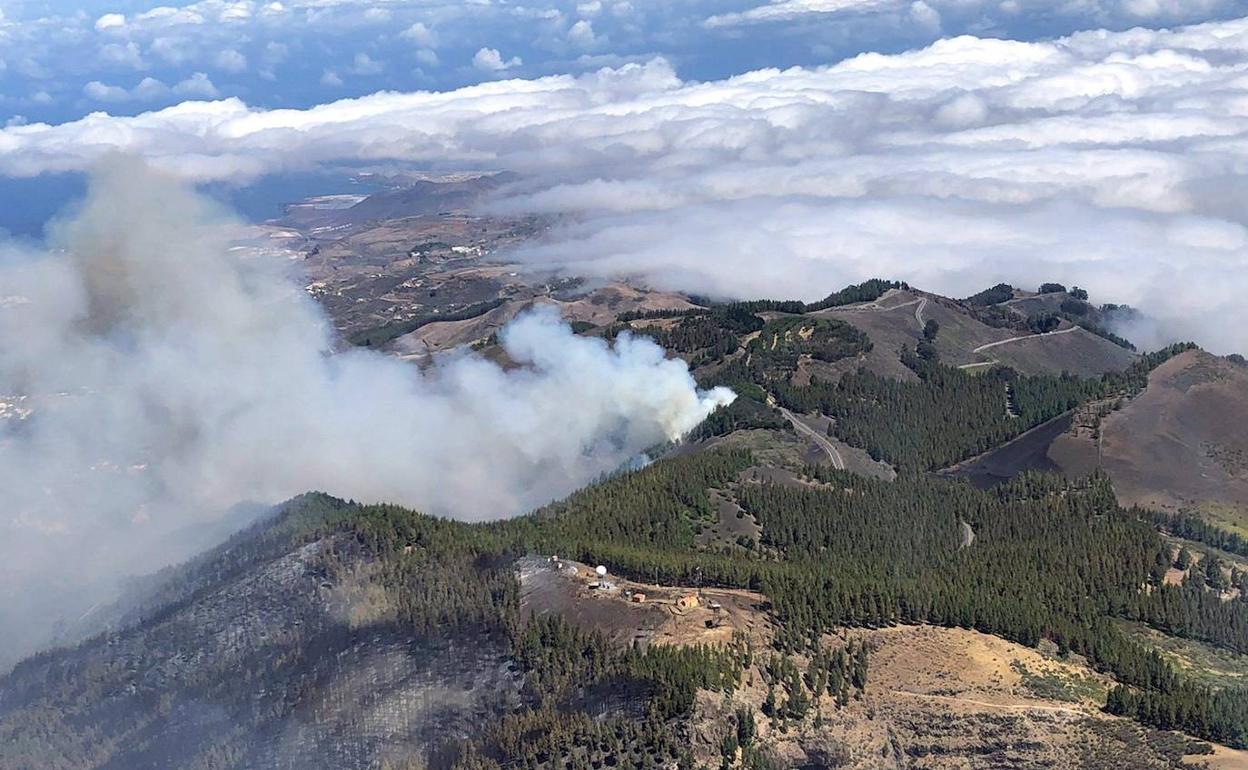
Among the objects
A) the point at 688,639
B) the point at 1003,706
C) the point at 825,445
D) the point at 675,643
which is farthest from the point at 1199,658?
the point at 825,445

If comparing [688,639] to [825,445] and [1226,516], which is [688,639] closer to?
[1226,516]

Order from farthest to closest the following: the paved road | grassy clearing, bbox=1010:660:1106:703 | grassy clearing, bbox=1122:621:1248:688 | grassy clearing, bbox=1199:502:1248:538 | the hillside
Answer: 1. the paved road
2. grassy clearing, bbox=1199:502:1248:538
3. grassy clearing, bbox=1122:621:1248:688
4. grassy clearing, bbox=1010:660:1106:703
5. the hillside

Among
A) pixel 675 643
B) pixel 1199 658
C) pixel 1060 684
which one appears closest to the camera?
pixel 675 643

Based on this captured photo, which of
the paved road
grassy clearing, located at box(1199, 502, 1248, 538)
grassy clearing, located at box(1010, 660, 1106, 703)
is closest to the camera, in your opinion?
grassy clearing, located at box(1010, 660, 1106, 703)

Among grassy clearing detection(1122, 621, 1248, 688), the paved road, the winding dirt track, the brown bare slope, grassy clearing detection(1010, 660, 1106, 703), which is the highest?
the winding dirt track

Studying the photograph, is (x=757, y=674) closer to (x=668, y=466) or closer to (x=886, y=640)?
(x=886, y=640)

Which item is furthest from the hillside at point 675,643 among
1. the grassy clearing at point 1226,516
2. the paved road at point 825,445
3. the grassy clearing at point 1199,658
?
the paved road at point 825,445

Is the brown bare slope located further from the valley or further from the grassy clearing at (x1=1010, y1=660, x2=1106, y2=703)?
the grassy clearing at (x1=1010, y1=660, x2=1106, y2=703)

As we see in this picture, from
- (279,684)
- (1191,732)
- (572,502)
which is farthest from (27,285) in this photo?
(1191,732)

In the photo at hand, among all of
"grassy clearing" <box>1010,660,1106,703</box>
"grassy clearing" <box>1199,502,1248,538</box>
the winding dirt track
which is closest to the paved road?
"grassy clearing" <box>1199,502,1248,538</box>

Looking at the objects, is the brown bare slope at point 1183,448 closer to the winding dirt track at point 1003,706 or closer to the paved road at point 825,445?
the paved road at point 825,445

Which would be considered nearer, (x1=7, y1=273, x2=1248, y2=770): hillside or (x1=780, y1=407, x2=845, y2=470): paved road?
(x1=7, y1=273, x2=1248, y2=770): hillside

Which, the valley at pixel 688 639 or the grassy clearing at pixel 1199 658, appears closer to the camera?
the valley at pixel 688 639
